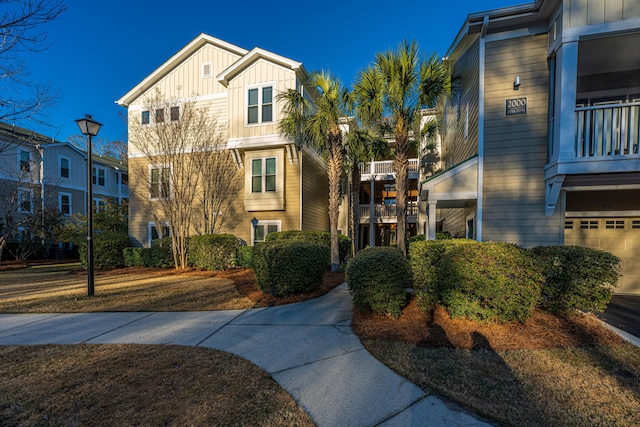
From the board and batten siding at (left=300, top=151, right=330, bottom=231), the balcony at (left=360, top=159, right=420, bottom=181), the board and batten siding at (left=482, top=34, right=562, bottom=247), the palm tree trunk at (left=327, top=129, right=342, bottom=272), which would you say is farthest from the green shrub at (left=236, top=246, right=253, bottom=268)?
the balcony at (left=360, top=159, right=420, bottom=181)

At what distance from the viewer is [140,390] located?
2.61m

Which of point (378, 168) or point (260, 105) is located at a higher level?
point (260, 105)

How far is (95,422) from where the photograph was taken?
2.18 m

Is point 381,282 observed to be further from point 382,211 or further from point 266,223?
point 382,211

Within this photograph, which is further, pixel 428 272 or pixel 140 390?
pixel 428 272

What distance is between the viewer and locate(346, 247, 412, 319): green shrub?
4309 millimetres

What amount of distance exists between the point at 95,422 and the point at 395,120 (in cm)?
766

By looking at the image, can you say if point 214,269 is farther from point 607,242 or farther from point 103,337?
point 607,242

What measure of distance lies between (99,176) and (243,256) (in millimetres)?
19586

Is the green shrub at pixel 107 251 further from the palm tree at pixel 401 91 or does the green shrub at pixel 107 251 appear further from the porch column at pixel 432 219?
the porch column at pixel 432 219

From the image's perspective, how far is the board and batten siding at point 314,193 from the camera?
11.8 m

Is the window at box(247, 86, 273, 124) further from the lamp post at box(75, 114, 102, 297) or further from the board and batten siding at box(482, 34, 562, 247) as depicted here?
the board and batten siding at box(482, 34, 562, 247)

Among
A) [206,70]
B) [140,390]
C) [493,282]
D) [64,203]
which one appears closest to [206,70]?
[206,70]

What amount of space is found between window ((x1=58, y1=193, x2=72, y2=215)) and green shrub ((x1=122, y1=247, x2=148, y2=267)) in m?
12.4
